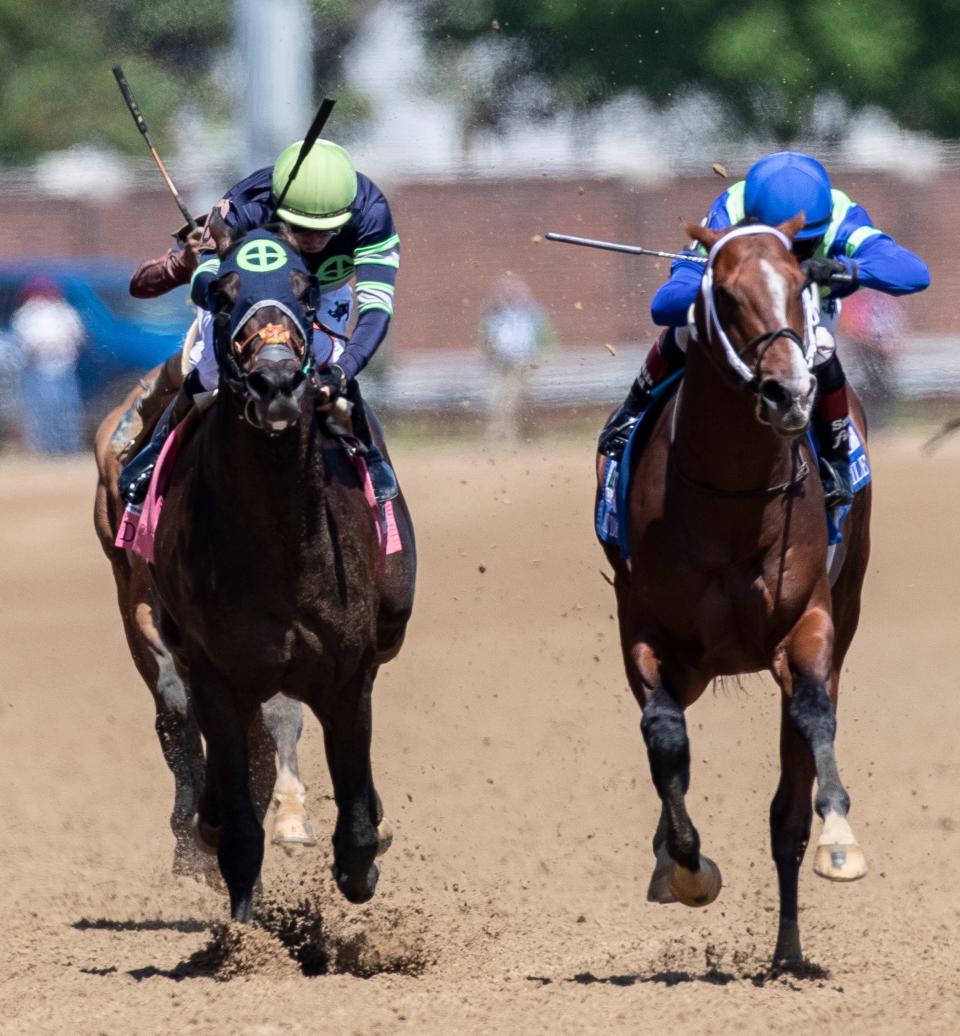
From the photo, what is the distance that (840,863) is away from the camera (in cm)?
557

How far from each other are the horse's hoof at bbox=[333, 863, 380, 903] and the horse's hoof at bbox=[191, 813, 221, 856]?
1.40 feet

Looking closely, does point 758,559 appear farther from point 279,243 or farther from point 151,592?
point 151,592

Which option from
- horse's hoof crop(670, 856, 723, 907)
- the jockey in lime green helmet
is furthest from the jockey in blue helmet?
horse's hoof crop(670, 856, 723, 907)

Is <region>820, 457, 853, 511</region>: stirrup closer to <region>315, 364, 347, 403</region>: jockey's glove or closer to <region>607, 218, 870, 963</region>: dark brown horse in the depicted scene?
<region>607, 218, 870, 963</region>: dark brown horse

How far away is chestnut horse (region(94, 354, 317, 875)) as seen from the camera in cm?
740

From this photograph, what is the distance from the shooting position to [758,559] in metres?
6.01

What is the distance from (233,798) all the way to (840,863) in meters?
1.76

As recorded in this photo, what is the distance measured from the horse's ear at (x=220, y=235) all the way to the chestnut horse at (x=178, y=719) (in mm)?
1644

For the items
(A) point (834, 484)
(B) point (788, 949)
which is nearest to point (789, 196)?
(A) point (834, 484)

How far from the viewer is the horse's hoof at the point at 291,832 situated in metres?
7.22

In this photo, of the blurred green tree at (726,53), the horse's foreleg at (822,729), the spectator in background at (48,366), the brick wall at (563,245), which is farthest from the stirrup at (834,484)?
the blurred green tree at (726,53)

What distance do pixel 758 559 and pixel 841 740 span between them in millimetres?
3462

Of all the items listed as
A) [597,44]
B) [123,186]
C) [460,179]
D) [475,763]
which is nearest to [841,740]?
[475,763]

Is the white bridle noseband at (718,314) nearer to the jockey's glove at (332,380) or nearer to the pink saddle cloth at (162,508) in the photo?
the jockey's glove at (332,380)
